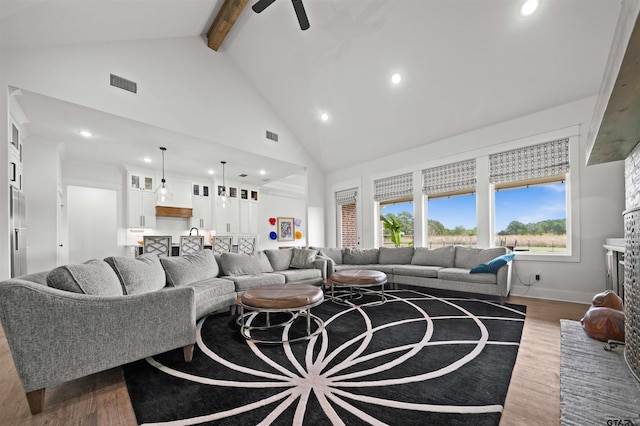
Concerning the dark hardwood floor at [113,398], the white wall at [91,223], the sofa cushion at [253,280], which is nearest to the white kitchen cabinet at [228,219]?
the white wall at [91,223]

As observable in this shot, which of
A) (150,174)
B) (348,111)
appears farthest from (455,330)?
(150,174)

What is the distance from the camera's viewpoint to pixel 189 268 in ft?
11.1

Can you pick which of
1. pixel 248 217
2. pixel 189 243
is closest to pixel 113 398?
pixel 189 243

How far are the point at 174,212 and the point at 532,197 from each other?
24.8ft

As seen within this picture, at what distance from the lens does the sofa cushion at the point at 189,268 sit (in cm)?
320

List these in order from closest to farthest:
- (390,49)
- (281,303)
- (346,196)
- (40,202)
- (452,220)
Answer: (281,303), (390,49), (40,202), (452,220), (346,196)

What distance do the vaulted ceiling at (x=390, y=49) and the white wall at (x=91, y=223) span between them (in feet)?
12.2

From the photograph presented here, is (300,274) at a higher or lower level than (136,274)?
lower

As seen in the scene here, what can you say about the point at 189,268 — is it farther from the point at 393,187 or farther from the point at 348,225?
the point at 348,225

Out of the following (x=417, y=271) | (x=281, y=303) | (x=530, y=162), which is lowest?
(x=417, y=271)

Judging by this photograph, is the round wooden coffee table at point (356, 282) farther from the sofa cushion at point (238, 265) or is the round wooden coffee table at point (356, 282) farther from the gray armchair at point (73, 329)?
the gray armchair at point (73, 329)

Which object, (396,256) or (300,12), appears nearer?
(300,12)

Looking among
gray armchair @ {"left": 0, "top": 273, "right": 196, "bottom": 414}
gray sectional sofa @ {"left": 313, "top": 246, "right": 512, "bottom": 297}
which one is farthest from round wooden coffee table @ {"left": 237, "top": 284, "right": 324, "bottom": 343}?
gray sectional sofa @ {"left": 313, "top": 246, "right": 512, "bottom": 297}

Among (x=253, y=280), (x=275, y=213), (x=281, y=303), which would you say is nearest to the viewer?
(x=281, y=303)
